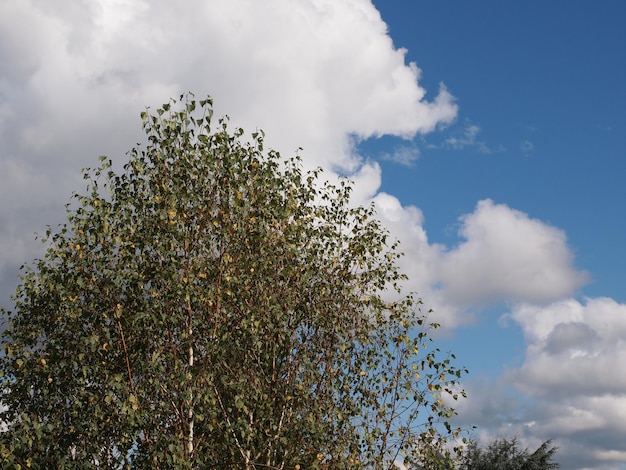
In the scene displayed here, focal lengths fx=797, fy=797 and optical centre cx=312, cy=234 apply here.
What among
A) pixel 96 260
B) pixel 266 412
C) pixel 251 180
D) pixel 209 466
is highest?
pixel 251 180

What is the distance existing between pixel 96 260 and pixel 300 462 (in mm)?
6706

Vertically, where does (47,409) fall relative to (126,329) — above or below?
below

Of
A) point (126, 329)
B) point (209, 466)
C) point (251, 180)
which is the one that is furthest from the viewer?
point (251, 180)

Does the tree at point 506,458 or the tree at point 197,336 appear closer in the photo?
the tree at point 197,336

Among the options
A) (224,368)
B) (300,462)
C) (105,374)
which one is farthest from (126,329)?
(300,462)

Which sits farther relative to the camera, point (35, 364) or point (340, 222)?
point (340, 222)

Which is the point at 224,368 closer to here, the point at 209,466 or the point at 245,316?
the point at 245,316

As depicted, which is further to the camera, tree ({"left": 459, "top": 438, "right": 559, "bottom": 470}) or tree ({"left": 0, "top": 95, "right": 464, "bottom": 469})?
tree ({"left": 459, "top": 438, "right": 559, "bottom": 470})

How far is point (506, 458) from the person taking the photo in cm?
4116

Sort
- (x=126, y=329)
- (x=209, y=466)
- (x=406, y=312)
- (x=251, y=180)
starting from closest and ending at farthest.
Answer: (x=209, y=466), (x=126, y=329), (x=251, y=180), (x=406, y=312)

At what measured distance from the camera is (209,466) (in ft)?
55.2

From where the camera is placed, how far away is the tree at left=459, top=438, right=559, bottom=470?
134ft

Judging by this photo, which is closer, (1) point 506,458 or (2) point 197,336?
(2) point 197,336

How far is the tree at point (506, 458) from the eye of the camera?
4088 centimetres
